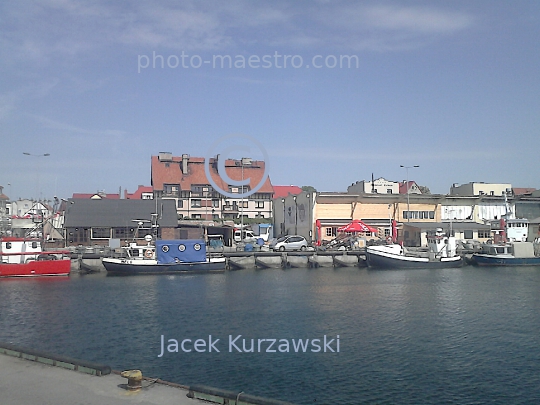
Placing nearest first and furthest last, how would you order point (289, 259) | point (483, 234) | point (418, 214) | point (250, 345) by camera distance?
point (250, 345), point (289, 259), point (483, 234), point (418, 214)

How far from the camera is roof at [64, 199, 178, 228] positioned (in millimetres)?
56469

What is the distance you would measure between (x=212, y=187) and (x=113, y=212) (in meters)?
23.3

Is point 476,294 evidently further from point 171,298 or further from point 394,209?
point 394,209

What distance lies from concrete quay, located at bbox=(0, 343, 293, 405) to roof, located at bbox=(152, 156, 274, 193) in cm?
6796

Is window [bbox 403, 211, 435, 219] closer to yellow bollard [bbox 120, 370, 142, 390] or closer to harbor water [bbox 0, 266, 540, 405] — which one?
harbor water [bbox 0, 266, 540, 405]

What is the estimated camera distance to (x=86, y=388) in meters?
10.3

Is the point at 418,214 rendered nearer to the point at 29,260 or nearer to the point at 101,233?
the point at 101,233

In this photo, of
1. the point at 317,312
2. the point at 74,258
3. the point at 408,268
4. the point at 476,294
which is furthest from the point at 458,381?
the point at 74,258

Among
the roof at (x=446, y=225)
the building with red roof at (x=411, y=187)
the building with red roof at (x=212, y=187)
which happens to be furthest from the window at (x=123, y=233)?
the building with red roof at (x=411, y=187)

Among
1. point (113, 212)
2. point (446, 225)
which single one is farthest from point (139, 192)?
point (446, 225)

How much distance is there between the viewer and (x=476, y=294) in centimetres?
3120

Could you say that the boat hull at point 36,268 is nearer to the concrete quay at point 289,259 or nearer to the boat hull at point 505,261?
the concrete quay at point 289,259

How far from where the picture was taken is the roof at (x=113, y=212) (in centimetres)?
5647

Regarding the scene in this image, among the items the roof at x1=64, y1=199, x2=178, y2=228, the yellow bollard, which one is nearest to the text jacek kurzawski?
the yellow bollard
